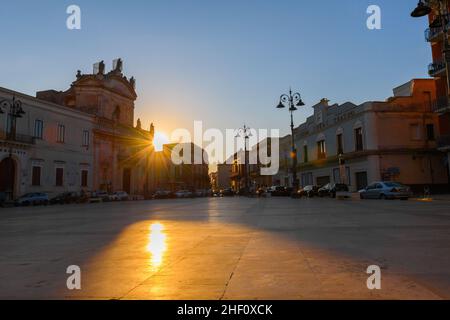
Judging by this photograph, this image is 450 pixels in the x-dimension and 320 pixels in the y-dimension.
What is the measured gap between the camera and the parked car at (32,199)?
32.5m

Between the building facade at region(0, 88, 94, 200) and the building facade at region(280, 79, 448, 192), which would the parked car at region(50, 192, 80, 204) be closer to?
the building facade at region(0, 88, 94, 200)

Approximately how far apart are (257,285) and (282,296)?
440mm

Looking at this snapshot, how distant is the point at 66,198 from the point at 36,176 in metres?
3.79

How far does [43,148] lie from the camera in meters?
38.2

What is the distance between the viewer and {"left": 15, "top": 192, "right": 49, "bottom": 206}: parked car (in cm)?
3247

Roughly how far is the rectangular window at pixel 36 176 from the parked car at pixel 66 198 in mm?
2483

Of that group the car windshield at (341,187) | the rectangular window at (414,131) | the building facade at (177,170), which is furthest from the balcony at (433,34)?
the building facade at (177,170)

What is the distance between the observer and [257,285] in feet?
12.4

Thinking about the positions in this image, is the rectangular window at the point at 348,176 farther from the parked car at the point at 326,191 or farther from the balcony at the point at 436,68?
the balcony at the point at 436,68

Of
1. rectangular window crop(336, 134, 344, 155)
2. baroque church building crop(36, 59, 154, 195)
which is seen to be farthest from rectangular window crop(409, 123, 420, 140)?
baroque church building crop(36, 59, 154, 195)

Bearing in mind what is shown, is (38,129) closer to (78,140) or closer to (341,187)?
(78,140)

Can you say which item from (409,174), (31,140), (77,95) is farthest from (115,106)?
(409,174)

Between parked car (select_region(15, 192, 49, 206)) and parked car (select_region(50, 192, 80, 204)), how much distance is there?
6.96ft
